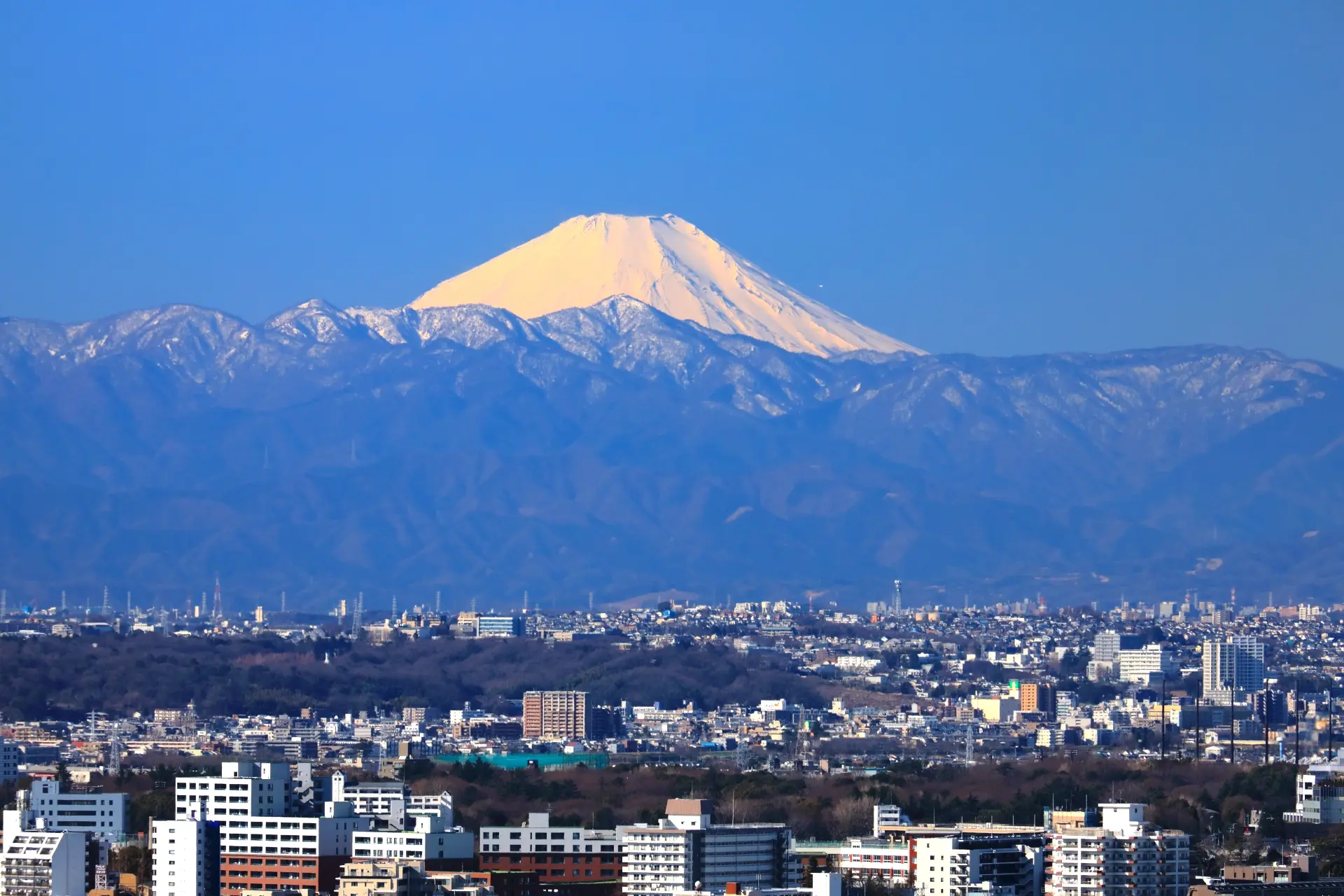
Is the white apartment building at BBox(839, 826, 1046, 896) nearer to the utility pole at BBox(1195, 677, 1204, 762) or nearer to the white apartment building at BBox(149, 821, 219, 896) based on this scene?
the white apartment building at BBox(149, 821, 219, 896)

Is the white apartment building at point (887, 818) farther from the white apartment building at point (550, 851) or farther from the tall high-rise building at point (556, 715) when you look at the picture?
the tall high-rise building at point (556, 715)

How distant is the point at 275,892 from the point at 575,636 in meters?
103

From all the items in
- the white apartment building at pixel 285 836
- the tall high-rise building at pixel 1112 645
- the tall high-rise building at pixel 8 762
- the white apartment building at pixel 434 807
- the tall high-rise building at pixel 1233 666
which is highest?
the tall high-rise building at pixel 1112 645

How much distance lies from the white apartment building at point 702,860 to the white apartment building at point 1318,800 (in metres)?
19.6

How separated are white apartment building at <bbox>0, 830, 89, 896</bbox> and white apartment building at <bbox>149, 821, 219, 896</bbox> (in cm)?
105

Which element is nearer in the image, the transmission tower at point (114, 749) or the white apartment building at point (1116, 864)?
the white apartment building at point (1116, 864)

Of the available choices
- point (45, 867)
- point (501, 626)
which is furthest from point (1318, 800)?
point (501, 626)

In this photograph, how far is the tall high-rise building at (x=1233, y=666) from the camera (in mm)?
131375

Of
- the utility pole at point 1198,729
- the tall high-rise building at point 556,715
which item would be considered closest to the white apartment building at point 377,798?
the utility pole at point 1198,729

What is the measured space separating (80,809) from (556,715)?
5237cm

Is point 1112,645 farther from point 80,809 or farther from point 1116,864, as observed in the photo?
point 1116,864

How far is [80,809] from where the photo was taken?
204 ft

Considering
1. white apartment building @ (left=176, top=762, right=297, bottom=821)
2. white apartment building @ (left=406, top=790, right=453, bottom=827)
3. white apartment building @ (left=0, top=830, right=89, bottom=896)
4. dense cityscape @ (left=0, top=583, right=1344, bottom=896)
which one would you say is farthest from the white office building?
white apartment building @ (left=0, top=830, right=89, bottom=896)

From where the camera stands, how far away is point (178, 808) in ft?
182
